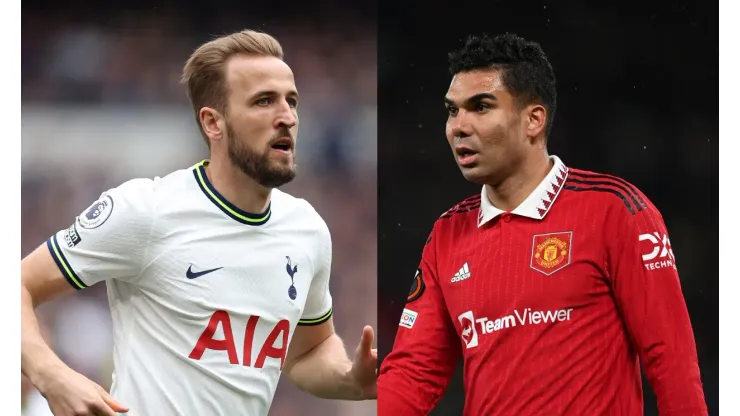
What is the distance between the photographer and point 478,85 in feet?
7.43

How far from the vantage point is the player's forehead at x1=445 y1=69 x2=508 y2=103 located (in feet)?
7.41

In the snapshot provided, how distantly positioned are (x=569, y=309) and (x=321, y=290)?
81 cm

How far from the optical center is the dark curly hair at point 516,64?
2.27m

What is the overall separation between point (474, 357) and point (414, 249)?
0.39 meters

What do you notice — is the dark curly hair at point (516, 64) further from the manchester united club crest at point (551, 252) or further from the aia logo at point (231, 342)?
the aia logo at point (231, 342)

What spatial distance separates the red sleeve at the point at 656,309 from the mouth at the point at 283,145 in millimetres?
881

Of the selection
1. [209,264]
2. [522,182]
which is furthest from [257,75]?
[522,182]

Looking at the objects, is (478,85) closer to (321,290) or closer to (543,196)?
(543,196)

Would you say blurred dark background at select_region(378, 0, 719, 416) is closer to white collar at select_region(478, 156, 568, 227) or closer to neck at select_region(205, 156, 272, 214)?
white collar at select_region(478, 156, 568, 227)

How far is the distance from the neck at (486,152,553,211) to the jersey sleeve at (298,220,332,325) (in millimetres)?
572

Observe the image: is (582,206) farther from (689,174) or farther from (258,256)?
(258,256)

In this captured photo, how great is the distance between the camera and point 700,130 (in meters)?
2.51

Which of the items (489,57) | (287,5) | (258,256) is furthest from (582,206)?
(287,5)

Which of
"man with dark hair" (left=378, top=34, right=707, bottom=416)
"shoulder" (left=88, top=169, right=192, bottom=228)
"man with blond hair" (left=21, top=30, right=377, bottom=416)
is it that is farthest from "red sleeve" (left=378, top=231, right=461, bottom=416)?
"shoulder" (left=88, top=169, right=192, bottom=228)
